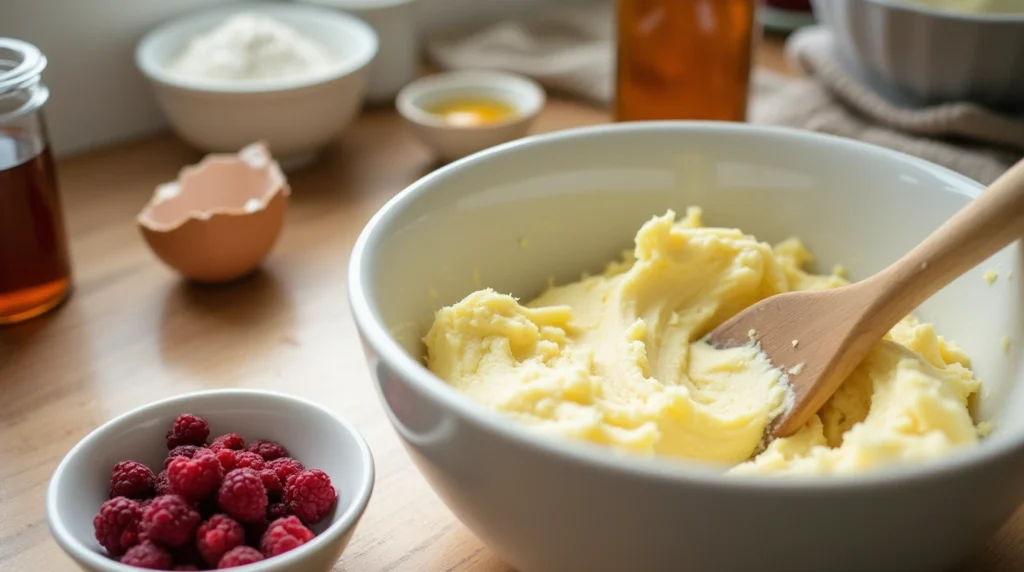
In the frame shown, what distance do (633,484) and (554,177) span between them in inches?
20.0

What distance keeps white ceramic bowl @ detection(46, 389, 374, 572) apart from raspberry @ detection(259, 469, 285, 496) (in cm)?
4

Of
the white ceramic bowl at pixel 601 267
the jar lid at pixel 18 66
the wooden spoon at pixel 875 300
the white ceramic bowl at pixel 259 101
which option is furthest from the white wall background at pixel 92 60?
the wooden spoon at pixel 875 300

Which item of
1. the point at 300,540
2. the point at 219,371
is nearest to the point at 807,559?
the point at 300,540

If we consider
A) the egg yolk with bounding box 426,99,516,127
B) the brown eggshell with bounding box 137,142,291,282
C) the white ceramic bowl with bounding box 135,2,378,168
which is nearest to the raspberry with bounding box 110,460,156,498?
the brown eggshell with bounding box 137,142,291,282

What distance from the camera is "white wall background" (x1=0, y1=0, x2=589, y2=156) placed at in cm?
151

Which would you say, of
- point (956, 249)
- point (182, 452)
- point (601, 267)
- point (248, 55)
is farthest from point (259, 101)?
point (956, 249)

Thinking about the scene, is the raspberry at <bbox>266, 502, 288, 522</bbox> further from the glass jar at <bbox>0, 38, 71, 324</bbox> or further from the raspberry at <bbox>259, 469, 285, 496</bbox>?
the glass jar at <bbox>0, 38, 71, 324</bbox>

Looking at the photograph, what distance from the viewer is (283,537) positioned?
776 mm

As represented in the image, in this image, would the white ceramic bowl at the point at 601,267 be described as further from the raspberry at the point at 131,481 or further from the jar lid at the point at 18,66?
the jar lid at the point at 18,66

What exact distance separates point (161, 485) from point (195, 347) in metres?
0.37

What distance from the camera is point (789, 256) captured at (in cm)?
108

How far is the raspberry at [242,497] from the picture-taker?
79 centimetres

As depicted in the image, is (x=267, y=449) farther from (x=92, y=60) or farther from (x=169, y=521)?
(x=92, y=60)

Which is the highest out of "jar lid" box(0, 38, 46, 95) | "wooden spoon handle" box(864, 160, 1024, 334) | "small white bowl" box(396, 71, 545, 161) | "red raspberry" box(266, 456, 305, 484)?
"jar lid" box(0, 38, 46, 95)
